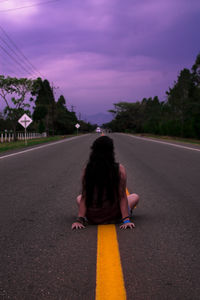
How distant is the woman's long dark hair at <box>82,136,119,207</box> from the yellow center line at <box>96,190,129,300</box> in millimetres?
479

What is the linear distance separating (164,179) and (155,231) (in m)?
4.72

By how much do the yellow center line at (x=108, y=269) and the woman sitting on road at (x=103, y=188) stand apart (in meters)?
0.25

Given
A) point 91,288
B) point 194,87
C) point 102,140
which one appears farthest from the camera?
point 194,87

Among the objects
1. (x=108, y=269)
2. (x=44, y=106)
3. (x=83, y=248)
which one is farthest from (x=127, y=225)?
(x=44, y=106)

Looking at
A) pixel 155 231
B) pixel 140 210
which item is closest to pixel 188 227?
pixel 155 231

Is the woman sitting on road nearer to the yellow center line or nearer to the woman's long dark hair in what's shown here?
the woman's long dark hair

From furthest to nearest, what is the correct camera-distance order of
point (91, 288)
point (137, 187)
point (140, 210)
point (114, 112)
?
1. point (114, 112)
2. point (137, 187)
3. point (140, 210)
4. point (91, 288)

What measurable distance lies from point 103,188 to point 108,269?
135 cm

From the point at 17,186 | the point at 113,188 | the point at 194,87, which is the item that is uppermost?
the point at 194,87

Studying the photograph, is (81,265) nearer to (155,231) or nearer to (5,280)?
(5,280)

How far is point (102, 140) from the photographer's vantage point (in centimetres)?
432

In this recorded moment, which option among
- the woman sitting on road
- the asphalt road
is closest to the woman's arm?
the woman sitting on road

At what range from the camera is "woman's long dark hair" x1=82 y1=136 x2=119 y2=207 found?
4359 mm

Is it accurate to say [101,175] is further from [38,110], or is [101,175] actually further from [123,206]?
[38,110]
